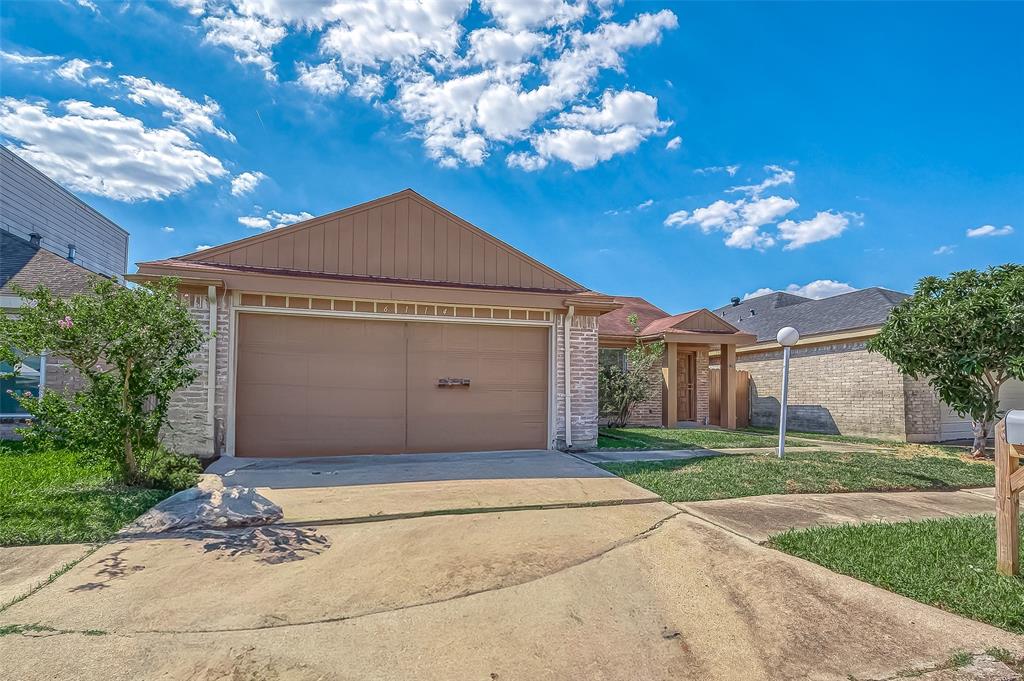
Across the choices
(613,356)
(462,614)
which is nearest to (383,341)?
(462,614)

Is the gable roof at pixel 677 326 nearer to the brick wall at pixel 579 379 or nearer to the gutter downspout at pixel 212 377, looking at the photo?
the brick wall at pixel 579 379

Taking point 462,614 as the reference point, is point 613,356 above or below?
above

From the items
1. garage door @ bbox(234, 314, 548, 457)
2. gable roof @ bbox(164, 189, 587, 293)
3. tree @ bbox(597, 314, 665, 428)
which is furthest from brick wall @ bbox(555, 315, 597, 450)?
tree @ bbox(597, 314, 665, 428)

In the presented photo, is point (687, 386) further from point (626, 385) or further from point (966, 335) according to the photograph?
point (966, 335)

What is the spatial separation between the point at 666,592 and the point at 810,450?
8.38 metres

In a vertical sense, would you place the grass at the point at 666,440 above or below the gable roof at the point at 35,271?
below

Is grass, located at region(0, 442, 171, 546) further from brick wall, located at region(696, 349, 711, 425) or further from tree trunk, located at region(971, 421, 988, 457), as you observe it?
tree trunk, located at region(971, 421, 988, 457)

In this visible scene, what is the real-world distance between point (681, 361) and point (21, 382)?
15.8 meters

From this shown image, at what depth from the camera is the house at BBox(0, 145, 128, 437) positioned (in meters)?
9.31

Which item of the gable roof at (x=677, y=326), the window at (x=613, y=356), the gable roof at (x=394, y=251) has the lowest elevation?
the window at (x=613, y=356)

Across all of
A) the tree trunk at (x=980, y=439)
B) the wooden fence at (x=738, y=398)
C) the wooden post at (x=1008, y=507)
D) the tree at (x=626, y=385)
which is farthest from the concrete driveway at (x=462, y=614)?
the wooden fence at (x=738, y=398)

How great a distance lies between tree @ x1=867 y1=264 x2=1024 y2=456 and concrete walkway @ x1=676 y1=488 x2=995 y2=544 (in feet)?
13.6

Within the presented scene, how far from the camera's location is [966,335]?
9.40 metres

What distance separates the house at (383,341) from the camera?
295 inches
